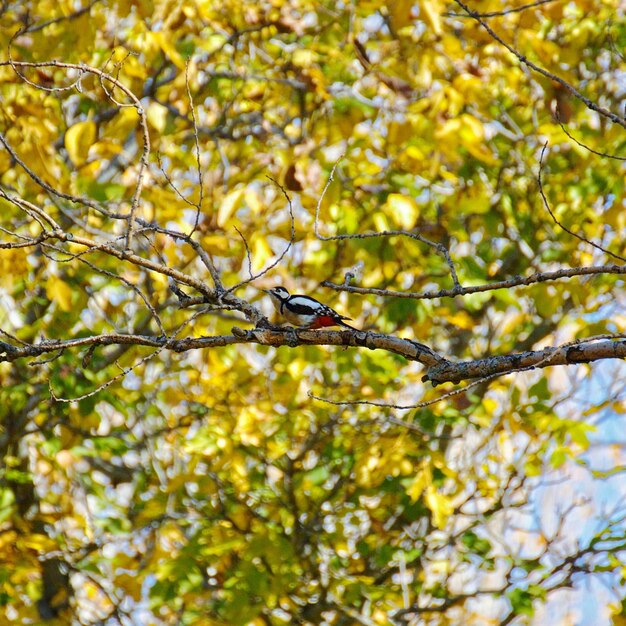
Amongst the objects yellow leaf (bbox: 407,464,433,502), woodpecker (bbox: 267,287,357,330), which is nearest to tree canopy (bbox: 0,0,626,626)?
yellow leaf (bbox: 407,464,433,502)

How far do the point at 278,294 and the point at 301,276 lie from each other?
1167 millimetres

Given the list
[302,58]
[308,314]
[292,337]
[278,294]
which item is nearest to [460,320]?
[278,294]

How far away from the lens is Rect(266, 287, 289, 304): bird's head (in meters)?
4.09

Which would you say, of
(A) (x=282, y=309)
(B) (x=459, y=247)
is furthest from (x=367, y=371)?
(B) (x=459, y=247)

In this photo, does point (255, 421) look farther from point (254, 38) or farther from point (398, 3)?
point (254, 38)

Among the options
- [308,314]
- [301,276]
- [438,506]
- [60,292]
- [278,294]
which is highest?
[301,276]

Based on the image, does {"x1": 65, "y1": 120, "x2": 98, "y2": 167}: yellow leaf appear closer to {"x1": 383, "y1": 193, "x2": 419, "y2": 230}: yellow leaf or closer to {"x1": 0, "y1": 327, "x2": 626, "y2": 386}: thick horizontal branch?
{"x1": 383, "y1": 193, "x2": 419, "y2": 230}: yellow leaf

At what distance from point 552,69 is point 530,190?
4.23 feet

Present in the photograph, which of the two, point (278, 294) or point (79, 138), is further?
point (278, 294)

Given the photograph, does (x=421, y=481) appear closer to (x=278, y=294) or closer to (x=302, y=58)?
(x=278, y=294)

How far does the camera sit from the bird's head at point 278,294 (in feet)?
13.4

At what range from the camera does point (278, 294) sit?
13.5ft

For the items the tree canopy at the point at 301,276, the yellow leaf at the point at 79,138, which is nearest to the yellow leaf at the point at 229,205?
the tree canopy at the point at 301,276

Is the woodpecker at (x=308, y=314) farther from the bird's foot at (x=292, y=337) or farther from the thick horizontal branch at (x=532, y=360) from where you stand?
the thick horizontal branch at (x=532, y=360)
